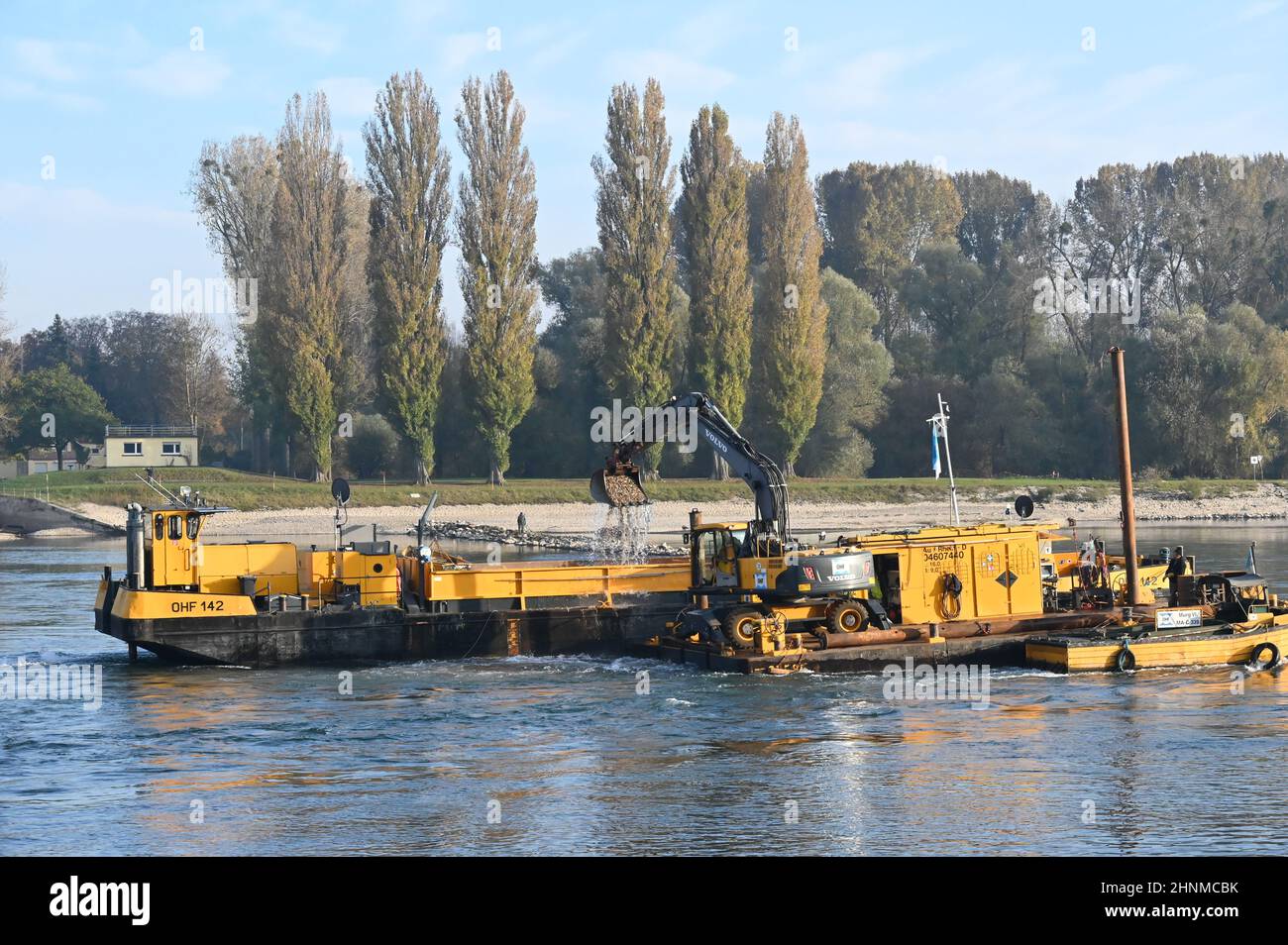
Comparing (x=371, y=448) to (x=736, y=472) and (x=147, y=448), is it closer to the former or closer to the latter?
(x=147, y=448)

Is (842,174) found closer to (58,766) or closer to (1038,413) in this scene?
(1038,413)

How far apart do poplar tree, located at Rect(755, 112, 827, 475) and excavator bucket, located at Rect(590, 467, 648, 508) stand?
165 feet

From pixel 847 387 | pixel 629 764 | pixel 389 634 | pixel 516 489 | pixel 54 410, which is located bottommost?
pixel 629 764

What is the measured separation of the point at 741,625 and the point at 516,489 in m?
49.8

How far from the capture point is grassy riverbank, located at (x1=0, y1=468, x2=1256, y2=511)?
2963 inches

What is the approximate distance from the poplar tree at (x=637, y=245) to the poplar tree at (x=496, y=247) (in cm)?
440

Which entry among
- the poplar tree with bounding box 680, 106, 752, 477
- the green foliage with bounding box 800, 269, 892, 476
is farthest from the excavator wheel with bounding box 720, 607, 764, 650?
the green foliage with bounding box 800, 269, 892, 476

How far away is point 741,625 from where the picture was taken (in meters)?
29.3

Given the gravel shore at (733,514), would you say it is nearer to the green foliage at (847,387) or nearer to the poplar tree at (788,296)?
the poplar tree at (788,296)

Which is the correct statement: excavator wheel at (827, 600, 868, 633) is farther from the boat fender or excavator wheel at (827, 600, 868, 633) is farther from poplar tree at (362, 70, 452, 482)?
poplar tree at (362, 70, 452, 482)

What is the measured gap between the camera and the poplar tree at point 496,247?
77.8 metres

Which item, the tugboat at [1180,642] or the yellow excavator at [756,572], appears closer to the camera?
the tugboat at [1180,642]

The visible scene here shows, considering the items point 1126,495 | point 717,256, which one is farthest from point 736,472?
point 717,256

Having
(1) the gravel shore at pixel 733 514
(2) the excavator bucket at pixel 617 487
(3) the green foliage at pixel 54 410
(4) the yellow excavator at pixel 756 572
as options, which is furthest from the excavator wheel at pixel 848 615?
(3) the green foliage at pixel 54 410
